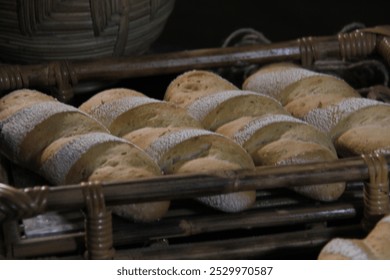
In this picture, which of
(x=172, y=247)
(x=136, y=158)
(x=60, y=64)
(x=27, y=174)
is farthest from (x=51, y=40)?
(x=172, y=247)

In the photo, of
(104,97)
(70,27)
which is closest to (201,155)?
(104,97)

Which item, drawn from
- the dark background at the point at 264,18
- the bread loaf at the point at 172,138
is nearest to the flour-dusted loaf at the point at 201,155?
the bread loaf at the point at 172,138

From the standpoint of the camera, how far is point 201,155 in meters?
1.32

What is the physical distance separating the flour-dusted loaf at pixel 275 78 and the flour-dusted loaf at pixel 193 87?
0.06 meters

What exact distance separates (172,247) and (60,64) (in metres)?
0.50

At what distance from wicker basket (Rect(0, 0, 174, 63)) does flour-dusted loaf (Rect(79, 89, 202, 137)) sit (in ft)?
0.91

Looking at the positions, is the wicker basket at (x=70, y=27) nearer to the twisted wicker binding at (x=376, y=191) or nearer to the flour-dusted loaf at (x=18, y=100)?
the flour-dusted loaf at (x=18, y=100)

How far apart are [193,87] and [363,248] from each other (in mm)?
589

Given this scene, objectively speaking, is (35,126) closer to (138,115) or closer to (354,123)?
(138,115)

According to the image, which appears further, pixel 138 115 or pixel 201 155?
pixel 138 115

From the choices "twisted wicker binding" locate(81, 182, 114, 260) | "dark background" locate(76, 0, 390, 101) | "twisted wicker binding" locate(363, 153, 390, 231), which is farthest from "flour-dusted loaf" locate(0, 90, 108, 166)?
"dark background" locate(76, 0, 390, 101)
